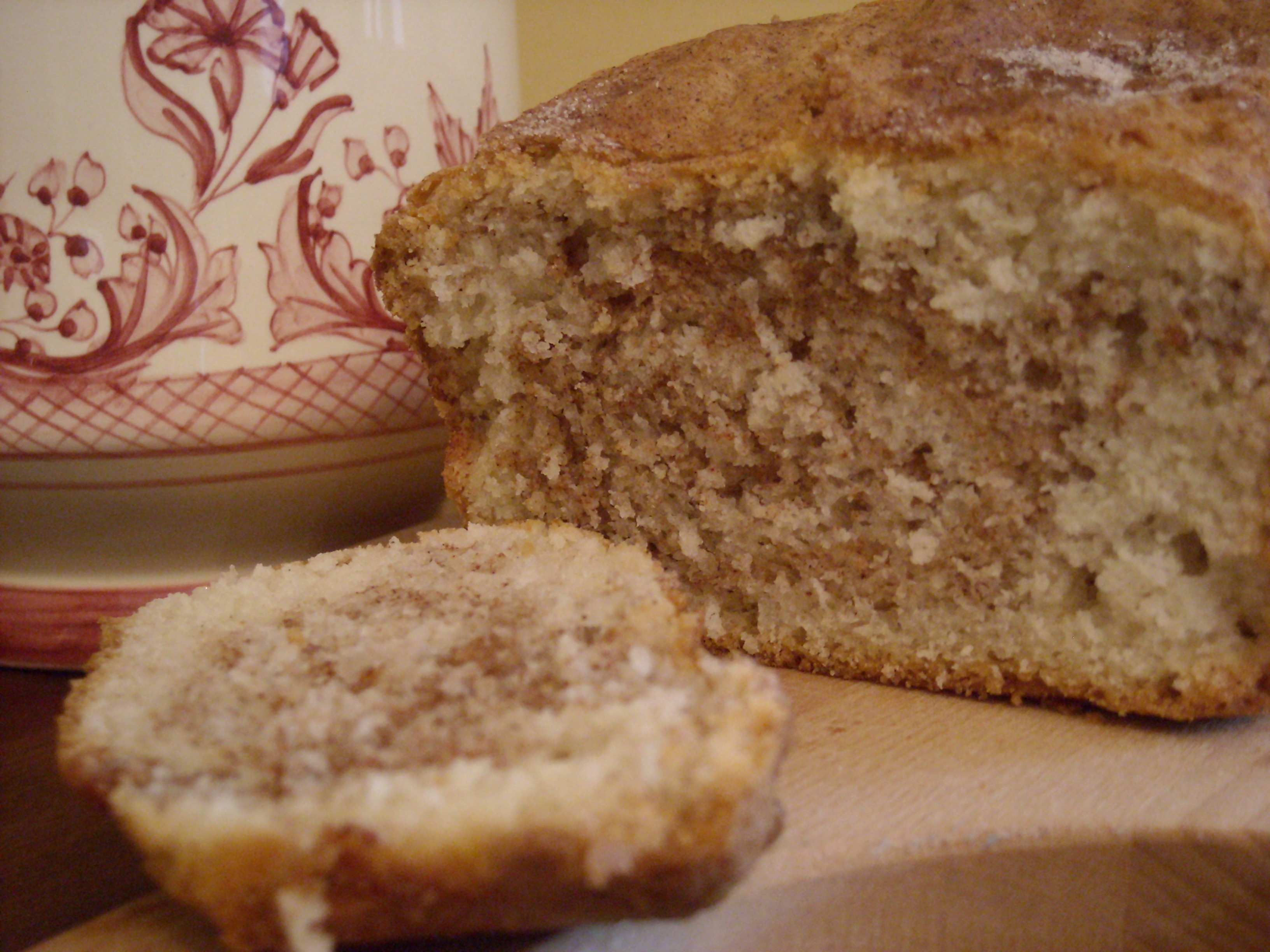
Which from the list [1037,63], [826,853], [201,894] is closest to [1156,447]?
[1037,63]

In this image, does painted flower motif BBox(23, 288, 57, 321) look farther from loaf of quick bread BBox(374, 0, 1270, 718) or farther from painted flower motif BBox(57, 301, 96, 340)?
loaf of quick bread BBox(374, 0, 1270, 718)

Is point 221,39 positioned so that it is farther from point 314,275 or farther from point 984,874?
point 984,874

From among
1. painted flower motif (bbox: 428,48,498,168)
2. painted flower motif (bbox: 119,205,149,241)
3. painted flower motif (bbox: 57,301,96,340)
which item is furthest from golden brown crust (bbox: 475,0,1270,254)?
painted flower motif (bbox: 57,301,96,340)

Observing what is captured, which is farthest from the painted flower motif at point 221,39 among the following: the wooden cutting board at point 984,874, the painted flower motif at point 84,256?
the wooden cutting board at point 984,874

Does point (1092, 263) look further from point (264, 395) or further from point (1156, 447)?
point (264, 395)

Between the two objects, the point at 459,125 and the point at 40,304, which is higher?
the point at 459,125

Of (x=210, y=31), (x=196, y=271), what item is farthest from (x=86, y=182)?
(x=210, y=31)
